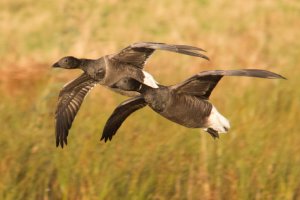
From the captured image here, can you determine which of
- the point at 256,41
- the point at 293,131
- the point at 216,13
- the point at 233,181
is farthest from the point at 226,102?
the point at 216,13

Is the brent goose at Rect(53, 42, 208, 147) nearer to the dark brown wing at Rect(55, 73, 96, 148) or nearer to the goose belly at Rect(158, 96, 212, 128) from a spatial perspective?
the dark brown wing at Rect(55, 73, 96, 148)

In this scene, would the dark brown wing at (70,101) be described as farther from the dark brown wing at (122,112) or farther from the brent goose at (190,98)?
the brent goose at (190,98)

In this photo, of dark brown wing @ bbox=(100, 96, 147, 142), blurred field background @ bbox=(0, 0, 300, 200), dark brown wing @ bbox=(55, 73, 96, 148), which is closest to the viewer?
dark brown wing @ bbox=(100, 96, 147, 142)

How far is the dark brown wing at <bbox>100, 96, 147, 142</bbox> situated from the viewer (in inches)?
158

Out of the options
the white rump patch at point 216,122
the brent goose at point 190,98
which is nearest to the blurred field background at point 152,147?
the brent goose at point 190,98

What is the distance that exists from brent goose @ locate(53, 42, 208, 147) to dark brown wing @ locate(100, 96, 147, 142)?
0.16 meters

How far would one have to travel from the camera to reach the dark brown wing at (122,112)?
4.00m

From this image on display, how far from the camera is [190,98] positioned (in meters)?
3.75

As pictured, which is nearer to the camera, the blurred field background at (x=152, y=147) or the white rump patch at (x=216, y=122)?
the white rump patch at (x=216, y=122)

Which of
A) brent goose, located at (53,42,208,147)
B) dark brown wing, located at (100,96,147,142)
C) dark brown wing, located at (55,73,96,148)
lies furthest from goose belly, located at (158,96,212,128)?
dark brown wing, located at (55,73,96,148)

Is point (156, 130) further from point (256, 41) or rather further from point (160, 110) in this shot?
→ point (256, 41)

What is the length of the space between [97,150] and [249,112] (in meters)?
1.32

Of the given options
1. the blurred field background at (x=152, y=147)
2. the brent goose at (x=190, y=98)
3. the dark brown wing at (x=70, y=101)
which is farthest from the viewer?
the blurred field background at (x=152, y=147)

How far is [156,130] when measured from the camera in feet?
17.2
